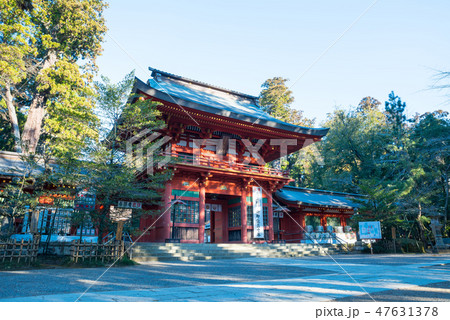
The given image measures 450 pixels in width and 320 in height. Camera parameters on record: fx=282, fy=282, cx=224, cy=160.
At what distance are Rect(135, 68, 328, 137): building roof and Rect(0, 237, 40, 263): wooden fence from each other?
27.0ft

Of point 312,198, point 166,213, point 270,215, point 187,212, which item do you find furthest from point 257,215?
point 312,198

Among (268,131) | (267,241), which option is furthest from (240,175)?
(267,241)

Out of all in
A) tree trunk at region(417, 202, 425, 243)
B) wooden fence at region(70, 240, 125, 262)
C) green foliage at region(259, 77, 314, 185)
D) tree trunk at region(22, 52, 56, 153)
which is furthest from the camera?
green foliage at region(259, 77, 314, 185)

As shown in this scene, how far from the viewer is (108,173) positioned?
10.5m

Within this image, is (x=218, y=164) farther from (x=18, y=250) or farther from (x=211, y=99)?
(x=18, y=250)

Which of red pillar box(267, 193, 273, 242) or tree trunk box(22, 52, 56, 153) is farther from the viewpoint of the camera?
tree trunk box(22, 52, 56, 153)

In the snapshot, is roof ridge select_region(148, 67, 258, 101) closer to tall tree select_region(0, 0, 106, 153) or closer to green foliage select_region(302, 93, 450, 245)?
tall tree select_region(0, 0, 106, 153)

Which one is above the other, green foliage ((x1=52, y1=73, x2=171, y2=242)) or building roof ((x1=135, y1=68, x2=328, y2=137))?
building roof ((x1=135, y1=68, x2=328, y2=137))

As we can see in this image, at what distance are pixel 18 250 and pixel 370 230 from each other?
53.2 ft

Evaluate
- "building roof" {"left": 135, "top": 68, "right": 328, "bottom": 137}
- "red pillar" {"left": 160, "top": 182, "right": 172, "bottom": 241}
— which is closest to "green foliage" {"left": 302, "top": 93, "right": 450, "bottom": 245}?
"building roof" {"left": 135, "top": 68, "right": 328, "bottom": 137}

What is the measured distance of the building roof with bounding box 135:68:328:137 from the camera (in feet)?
50.2

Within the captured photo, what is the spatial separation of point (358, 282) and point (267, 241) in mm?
12560

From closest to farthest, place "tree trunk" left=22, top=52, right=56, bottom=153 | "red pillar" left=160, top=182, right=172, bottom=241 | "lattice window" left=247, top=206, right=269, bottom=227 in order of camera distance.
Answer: "red pillar" left=160, top=182, right=172, bottom=241, "lattice window" left=247, top=206, right=269, bottom=227, "tree trunk" left=22, top=52, right=56, bottom=153

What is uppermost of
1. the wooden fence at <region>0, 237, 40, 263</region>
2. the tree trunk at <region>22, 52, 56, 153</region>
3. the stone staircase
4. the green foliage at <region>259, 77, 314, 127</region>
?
the green foliage at <region>259, 77, 314, 127</region>
